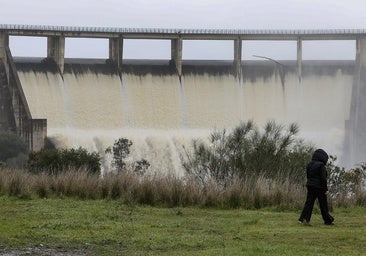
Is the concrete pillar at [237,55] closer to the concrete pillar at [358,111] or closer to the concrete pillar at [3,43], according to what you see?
the concrete pillar at [358,111]

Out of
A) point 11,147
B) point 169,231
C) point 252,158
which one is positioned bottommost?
point 169,231

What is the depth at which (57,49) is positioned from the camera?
6994 centimetres

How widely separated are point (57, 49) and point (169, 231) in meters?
54.1

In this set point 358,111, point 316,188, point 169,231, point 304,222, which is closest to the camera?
point 169,231

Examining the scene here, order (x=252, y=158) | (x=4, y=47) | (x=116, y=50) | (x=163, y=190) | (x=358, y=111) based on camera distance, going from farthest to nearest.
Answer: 1. (x=358, y=111)
2. (x=116, y=50)
3. (x=4, y=47)
4. (x=252, y=158)
5. (x=163, y=190)

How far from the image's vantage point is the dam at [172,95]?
225ft

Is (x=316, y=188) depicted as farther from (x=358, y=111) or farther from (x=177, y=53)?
(x=358, y=111)

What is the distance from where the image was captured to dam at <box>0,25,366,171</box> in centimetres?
6869

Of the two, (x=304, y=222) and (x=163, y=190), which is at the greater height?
(x=163, y=190)

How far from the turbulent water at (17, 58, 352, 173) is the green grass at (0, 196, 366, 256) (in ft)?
144

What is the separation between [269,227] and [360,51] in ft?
196

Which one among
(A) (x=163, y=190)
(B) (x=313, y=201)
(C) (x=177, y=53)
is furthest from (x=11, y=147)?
(B) (x=313, y=201)

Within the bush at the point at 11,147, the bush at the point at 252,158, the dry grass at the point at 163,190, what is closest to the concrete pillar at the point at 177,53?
the bush at the point at 11,147

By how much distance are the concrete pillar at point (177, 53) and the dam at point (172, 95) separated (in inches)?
3.1
